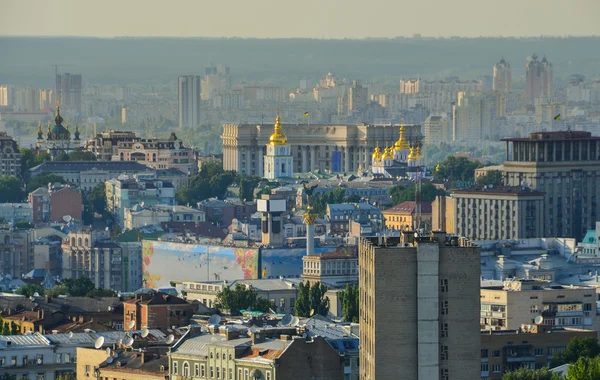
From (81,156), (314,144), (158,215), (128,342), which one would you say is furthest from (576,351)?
(314,144)

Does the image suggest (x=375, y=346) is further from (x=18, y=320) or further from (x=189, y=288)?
(x=189, y=288)

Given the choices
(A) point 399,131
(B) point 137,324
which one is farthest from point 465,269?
(A) point 399,131

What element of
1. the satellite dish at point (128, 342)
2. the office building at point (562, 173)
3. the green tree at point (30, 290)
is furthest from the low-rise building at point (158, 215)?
the satellite dish at point (128, 342)

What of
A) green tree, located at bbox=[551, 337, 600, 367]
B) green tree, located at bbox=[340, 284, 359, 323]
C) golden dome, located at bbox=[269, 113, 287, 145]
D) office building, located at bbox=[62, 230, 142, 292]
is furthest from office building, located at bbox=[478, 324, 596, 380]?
golden dome, located at bbox=[269, 113, 287, 145]

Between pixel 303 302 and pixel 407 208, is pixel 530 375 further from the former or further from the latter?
pixel 407 208

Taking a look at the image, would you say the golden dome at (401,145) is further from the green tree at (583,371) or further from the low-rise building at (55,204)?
the green tree at (583,371)

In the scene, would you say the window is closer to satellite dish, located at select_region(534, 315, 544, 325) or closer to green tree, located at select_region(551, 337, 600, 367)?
green tree, located at select_region(551, 337, 600, 367)
